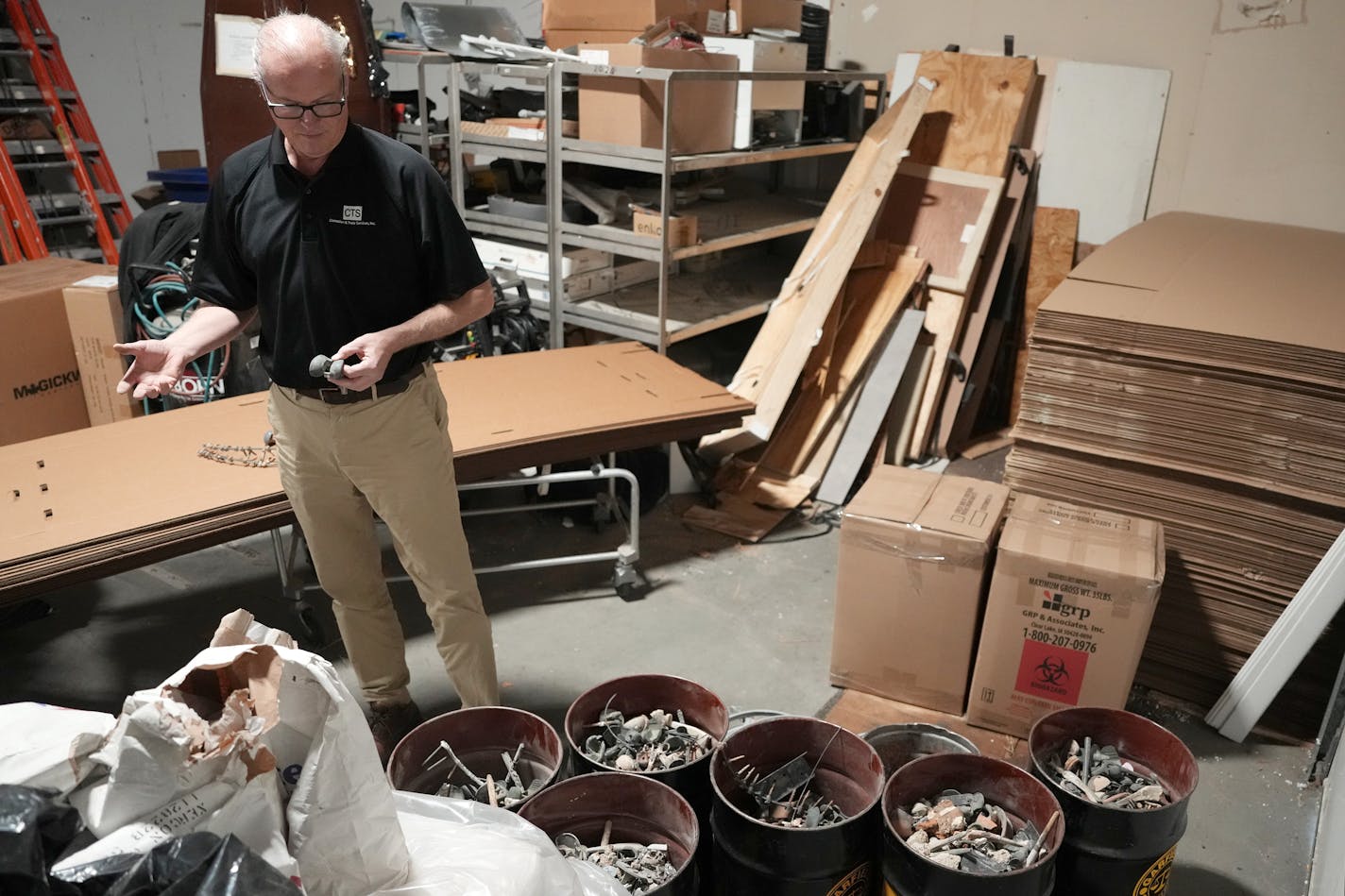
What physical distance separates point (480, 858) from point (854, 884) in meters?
0.77

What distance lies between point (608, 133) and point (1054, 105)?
6.52 ft

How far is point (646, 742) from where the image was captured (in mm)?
1870

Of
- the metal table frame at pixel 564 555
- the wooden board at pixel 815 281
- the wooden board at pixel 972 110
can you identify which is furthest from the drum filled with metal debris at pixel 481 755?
the wooden board at pixel 972 110

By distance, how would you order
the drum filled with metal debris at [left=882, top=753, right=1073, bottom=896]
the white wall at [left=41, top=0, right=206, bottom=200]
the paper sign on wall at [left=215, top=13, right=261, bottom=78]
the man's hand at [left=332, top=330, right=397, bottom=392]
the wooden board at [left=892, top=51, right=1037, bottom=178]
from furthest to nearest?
1. the white wall at [left=41, top=0, right=206, bottom=200]
2. the wooden board at [left=892, top=51, right=1037, bottom=178]
3. the paper sign on wall at [left=215, top=13, right=261, bottom=78]
4. the man's hand at [left=332, top=330, right=397, bottom=392]
5. the drum filled with metal debris at [left=882, top=753, right=1073, bottom=896]

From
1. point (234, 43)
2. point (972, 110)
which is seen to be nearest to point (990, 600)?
point (972, 110)

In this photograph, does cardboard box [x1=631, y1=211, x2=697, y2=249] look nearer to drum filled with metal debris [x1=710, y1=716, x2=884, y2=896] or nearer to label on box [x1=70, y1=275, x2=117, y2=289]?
label on box [x1=70, y1=275, x2=117, y2=289]

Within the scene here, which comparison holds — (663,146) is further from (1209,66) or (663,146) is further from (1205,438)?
(1209,66)

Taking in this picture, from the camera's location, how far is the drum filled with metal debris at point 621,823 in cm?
159

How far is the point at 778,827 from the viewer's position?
155 centimetres

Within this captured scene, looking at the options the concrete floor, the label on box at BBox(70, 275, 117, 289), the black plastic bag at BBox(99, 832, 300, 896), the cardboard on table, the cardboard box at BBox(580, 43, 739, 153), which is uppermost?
the cardboard on table

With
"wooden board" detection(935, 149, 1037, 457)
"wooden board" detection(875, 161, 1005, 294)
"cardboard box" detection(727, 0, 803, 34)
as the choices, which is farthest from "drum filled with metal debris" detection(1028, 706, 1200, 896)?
"cardboard box" detection(727, 0, 803, 34)

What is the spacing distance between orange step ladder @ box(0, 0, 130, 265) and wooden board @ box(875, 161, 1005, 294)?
12.1ft

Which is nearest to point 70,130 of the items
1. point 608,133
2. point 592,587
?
point 608,133

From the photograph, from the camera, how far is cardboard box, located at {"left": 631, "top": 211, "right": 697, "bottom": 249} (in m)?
3.43
